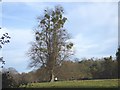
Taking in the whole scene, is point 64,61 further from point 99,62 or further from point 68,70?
point 99,62

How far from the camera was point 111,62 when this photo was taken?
4603 cm

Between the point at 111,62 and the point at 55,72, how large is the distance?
29.3 feet

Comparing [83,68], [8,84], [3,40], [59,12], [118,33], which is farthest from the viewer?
[83,68]

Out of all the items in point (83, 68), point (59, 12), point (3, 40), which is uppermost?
point (59, 12)

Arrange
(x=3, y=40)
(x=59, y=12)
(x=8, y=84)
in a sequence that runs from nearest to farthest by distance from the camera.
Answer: (x=3, y=40) → (x=8, y=84) → (x=59, y=12)

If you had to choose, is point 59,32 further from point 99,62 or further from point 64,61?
point 99,62

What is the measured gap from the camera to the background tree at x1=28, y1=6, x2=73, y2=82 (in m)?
41.1

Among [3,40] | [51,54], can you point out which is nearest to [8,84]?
[3,40]

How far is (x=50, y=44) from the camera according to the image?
41750 millimetres

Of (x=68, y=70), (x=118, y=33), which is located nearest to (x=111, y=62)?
(x=68, y=70)

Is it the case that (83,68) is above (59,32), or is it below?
below

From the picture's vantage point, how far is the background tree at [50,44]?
41.1 metres

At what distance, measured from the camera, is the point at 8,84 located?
9531 mm

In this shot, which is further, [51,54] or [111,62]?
[111,62]
